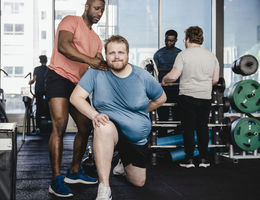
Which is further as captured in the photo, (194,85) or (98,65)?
(194,85)

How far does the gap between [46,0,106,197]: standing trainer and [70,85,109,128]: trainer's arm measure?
0.21 m

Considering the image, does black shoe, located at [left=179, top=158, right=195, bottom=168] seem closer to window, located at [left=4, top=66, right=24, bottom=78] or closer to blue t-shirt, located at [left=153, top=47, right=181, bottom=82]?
blue t-shirt, located at [left=153, top=47, right=181, bottom=82]

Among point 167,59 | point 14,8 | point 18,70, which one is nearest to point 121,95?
point 167,59

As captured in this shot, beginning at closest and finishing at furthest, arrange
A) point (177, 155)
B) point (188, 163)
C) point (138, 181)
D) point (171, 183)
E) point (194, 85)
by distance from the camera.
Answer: point (138, 181), point (171, 183), point (194, 85), point (188, 163), point (177, 155)

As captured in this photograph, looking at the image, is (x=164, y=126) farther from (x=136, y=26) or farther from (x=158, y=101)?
(x=136, y=26)

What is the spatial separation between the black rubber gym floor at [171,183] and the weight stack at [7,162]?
2.44 ft

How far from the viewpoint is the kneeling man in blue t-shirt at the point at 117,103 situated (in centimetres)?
188

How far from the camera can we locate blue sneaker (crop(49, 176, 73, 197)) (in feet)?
Result: 6.54

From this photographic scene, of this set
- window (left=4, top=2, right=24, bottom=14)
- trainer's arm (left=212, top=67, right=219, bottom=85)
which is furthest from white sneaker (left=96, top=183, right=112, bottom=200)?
window (left=4, top=2, right=24, bottom=14)

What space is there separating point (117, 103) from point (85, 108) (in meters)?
0.23

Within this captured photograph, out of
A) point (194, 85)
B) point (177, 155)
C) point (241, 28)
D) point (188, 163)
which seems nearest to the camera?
point (194, 85)

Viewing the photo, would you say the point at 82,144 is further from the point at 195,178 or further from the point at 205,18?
the point at 205,18

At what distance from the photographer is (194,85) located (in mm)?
3057

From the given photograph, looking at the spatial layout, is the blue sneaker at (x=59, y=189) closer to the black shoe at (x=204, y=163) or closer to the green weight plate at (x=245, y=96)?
the black shoe at (x=204, y=163)
